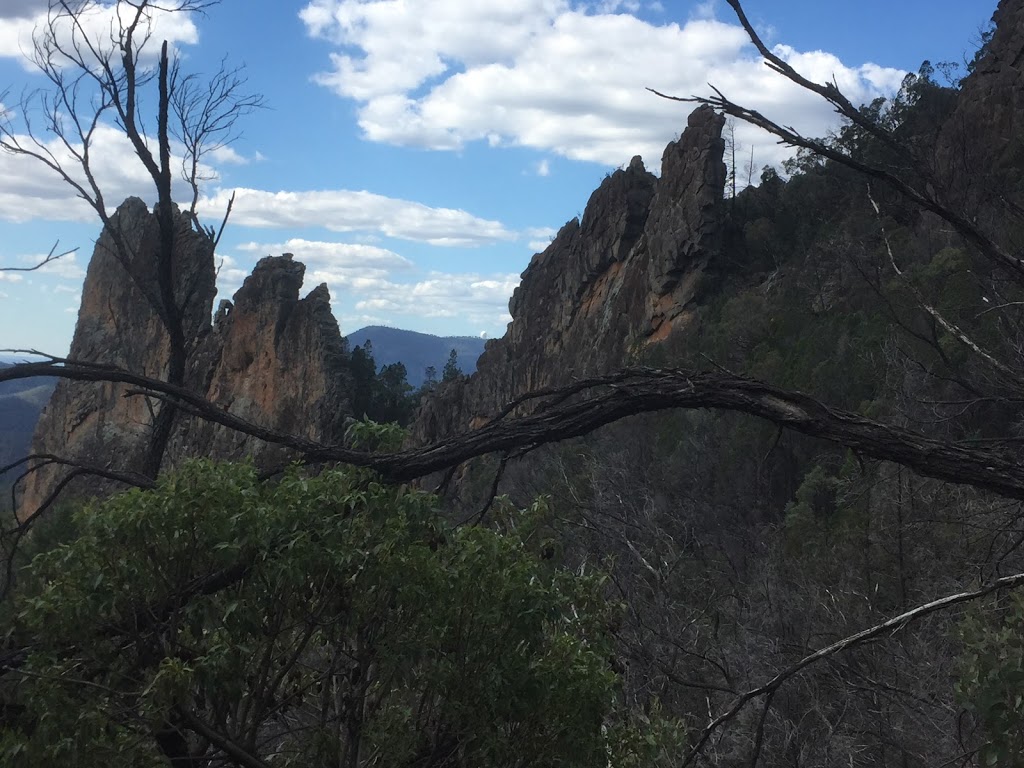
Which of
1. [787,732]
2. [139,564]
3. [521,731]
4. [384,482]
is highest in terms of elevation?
[384,482]

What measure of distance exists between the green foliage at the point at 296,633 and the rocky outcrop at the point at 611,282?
30.8 metres

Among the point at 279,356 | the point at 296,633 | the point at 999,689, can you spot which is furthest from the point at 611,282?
the point at 999,689

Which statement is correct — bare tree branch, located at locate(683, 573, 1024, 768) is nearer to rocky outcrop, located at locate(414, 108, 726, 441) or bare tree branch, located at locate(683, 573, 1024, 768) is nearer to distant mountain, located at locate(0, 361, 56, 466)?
rocky outcrop, located at locate(414, 108, 726, 441)

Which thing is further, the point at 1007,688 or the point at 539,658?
the point at 539,658

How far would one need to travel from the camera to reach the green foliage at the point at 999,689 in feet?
10.5

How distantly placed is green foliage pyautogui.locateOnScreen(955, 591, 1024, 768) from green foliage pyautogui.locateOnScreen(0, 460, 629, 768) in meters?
1.46

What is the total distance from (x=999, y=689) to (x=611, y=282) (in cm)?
4053

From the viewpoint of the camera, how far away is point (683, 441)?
27.2 meters

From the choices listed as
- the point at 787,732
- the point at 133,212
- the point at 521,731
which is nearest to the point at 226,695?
the point at 521,731

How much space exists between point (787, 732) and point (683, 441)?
61.2 feet

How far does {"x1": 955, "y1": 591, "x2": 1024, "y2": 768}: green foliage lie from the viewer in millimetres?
3215

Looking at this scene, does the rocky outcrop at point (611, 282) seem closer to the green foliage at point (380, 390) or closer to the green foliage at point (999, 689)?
the green foliage at point (380, 390)

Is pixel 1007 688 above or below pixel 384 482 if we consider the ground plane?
below

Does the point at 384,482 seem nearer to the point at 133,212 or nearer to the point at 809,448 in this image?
the point at 809,448
